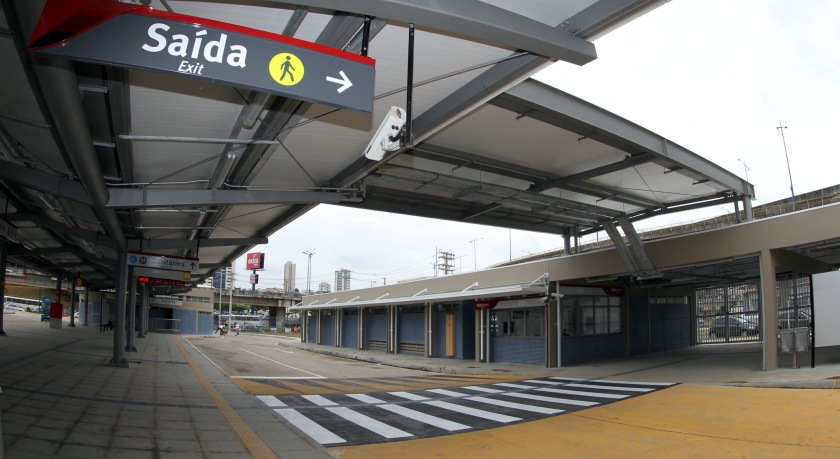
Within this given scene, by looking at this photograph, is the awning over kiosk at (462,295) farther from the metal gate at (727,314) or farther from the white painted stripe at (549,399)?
the metal gate at (727,314)

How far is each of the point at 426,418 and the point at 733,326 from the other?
77.0ft

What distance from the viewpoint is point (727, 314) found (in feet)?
88.0

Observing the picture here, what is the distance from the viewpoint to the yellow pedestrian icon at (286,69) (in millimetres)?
4281

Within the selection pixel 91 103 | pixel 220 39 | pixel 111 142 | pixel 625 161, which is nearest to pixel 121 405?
pixel 111 142

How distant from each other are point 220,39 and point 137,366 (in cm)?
1640

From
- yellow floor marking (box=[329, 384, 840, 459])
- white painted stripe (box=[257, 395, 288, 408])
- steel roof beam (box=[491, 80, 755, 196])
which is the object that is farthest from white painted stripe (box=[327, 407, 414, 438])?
steel roof beam (box=[491, 80, 755, 196])

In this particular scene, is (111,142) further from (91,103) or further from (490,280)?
(490,280)

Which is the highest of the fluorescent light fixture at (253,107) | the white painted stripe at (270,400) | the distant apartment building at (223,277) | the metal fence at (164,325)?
the fluorescent light fixture at (253,107)

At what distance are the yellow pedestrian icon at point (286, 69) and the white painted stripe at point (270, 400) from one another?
820 cm

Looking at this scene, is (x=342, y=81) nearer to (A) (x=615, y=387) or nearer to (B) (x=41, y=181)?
(B) (x=41, y=181)

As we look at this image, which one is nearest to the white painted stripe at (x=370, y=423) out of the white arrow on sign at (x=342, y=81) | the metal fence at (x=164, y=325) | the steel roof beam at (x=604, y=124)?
the white arrow on sign at (x=342, y=81)

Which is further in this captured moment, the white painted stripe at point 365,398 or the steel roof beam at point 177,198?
the white painted stripe at point 365,398

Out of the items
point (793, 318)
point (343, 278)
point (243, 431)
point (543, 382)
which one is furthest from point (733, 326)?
point (343, 278)

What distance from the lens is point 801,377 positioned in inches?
487
